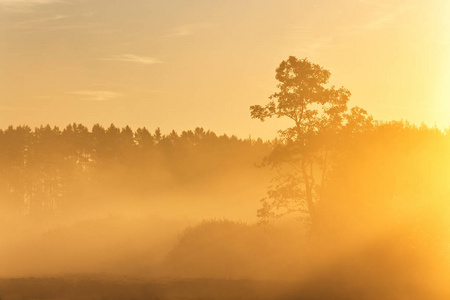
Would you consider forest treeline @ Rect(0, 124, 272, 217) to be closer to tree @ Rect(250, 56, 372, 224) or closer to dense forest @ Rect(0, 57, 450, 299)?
dense forest @ Rect(0, 57, 450, 299)

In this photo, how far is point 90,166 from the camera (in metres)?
147

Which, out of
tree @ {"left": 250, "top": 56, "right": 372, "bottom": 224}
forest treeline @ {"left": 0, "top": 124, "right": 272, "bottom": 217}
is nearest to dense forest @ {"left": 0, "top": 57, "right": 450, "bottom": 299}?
tree @ {"left": 250, "top": 56, "right": 372, "bottom": 224}

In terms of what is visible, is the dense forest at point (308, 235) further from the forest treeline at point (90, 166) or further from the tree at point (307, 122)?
the forest treeline at point (90, 166)

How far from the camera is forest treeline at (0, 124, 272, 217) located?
472 feet

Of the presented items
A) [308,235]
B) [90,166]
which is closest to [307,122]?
[308,235]

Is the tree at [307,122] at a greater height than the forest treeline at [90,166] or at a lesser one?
lesser

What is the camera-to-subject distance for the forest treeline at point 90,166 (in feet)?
472

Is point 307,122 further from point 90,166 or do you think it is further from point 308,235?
point 90,166

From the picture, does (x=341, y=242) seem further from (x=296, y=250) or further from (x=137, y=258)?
(x=137, y=258)

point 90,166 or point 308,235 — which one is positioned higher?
point 90,166

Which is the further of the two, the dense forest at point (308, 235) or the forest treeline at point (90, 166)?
the forest treeline at point (90, 166)

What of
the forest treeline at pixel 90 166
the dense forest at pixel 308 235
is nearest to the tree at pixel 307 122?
the dense forest at pixel 308 235

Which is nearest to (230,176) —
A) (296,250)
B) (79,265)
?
(79,265)

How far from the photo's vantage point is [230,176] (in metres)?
147
